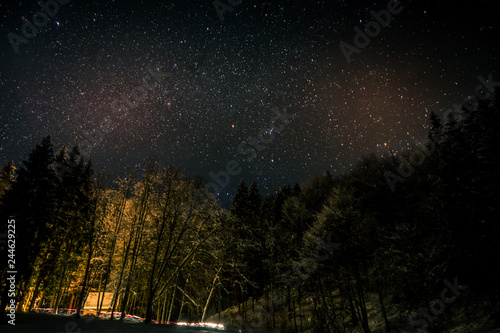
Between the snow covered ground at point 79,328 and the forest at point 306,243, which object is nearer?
the snow covered ground at point 79,328

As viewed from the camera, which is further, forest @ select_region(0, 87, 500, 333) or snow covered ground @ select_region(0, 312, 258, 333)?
forest @ select_region(0, 87, 500, 333)

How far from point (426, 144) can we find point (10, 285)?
1683 inches

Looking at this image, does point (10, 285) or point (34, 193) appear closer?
point (10, 285)

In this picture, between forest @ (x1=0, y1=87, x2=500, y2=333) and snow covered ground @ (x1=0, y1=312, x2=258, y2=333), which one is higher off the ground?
forest @ (x1=0, y1=87, x2=500, y2=333)

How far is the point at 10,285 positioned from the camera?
525 inches

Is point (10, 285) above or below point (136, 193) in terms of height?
below

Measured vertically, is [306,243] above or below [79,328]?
above

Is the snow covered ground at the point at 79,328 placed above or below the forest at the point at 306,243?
below

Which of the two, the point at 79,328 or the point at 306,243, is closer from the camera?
the point at 79,328

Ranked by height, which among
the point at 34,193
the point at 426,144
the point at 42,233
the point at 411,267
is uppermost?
the point at 426,144

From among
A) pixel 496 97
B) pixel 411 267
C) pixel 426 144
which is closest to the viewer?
pixel 496 97

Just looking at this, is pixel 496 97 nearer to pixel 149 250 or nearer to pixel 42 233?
pixel 149 250

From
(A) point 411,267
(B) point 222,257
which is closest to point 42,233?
(B) point 222,257

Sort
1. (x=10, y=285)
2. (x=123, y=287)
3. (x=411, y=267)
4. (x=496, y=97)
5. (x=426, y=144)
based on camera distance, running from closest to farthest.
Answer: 1. (x=10, y=285)
2. (x=496, y=97)
3. (x=411, y=267)
4. (x=123, y=287)
5. (x=426, y=144)
